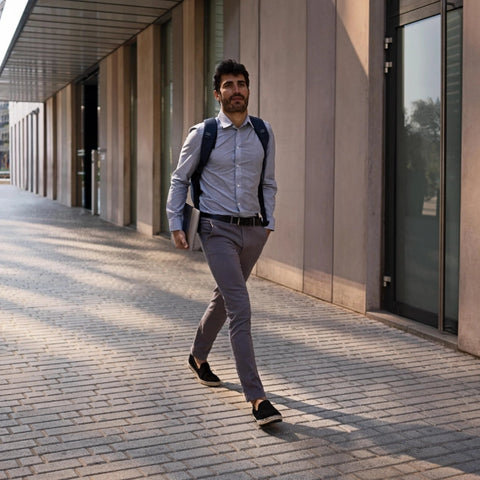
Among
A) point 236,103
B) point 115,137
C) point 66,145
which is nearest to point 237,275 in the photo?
point 236,103

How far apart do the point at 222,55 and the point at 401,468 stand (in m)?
9.08

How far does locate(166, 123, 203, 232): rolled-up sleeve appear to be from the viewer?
15.1ft

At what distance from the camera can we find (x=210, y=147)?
4.59 metres

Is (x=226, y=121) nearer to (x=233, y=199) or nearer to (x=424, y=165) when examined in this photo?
(x=233, y=199)

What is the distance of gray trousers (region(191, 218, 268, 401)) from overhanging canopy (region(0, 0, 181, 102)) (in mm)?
10027

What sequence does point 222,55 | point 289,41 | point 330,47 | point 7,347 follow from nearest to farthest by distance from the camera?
point 7,347 < point 330,47 < point 289,41 < point 222,55

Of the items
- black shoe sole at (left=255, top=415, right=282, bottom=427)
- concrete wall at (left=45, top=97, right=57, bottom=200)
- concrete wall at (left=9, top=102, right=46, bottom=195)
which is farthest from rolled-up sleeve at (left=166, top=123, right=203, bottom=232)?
concrete wall at (left=9, top=102, right=46, bottom=195)

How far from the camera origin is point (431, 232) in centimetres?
680

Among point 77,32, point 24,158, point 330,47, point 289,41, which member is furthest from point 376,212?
point 24,158

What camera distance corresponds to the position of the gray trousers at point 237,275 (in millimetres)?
4398

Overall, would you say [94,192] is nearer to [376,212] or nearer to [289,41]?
[289,41]

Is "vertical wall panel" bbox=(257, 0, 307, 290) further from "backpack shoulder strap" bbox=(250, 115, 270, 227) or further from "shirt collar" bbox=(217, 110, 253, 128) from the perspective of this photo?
"shirt collar" bbox=(217, 110, 253, 128)

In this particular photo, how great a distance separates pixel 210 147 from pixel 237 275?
76cm

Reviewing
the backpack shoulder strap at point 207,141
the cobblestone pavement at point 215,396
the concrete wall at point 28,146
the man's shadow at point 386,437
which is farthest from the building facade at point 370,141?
the concrete wall at point 28,146
